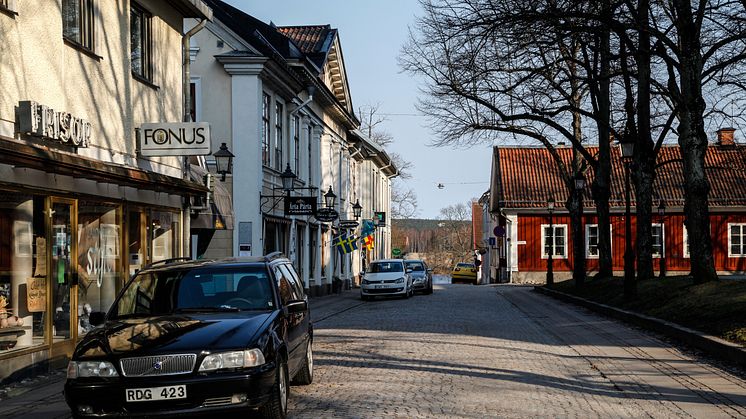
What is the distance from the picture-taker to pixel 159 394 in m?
7.53

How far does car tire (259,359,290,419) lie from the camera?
26.1 feet

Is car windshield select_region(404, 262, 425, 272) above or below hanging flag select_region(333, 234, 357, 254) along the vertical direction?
below

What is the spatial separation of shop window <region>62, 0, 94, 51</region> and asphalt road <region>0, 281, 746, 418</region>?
212 inches

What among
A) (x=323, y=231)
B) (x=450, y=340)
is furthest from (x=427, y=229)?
(x=450, y=340)

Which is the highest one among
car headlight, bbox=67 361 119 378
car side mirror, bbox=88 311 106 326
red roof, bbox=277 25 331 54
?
red roof, bbox=277 25 331 54

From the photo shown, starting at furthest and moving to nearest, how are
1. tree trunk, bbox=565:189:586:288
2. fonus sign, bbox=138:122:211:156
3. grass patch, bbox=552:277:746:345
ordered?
1. tree trunk, bbox=565:189:586:288
2. fonus sign, bbox=138:122:211:156
3. grass patch, bbox=552:277:746:345

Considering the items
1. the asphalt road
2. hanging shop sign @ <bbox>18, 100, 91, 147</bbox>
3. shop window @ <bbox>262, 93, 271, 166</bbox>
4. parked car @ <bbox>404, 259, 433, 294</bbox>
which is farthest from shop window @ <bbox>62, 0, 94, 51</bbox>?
parked car @ <bbox>404, 259, 433, 294</bbox>

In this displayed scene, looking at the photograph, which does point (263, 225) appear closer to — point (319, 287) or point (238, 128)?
point (238, 128)

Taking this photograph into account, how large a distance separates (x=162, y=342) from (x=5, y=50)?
5834 mm

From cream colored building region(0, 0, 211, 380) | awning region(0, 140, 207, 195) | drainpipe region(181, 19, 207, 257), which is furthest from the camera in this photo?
drainpipe region(181, 19, 207, 257)

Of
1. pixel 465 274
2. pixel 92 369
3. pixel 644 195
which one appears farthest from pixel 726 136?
pixel 92 369

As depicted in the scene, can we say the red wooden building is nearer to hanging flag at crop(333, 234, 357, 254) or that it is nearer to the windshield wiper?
hanging flag at crop(333, 234, 357, 254)

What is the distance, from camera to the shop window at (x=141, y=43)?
1722cm

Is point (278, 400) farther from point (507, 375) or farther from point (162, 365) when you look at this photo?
point (507, 375)
